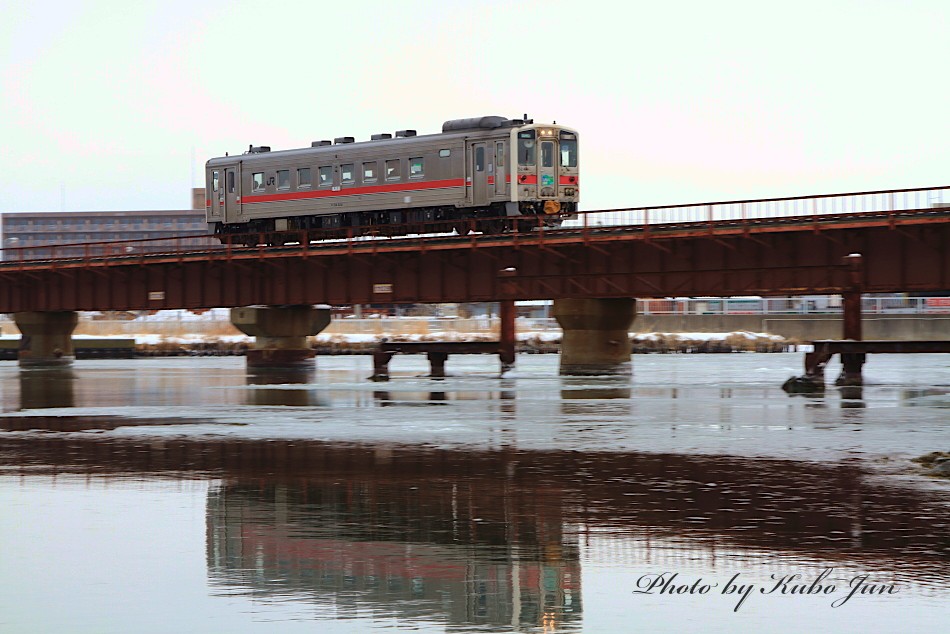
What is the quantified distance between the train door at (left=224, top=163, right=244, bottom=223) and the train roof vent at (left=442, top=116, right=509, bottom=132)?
1336 centimetres

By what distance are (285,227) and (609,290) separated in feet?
58.9

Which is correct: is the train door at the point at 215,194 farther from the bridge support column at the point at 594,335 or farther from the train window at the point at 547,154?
the bridge support column at the point at 594,335

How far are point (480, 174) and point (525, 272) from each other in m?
4.48

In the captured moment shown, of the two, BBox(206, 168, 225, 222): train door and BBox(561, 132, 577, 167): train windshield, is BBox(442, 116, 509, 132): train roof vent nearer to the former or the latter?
BBox(561, 132, 577, 167): train windshield

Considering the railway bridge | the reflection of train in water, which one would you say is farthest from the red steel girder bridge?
the reflection of train in water

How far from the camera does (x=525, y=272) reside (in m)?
57.7

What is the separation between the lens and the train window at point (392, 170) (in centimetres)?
5956

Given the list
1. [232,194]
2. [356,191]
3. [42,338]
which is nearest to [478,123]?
[356,191]

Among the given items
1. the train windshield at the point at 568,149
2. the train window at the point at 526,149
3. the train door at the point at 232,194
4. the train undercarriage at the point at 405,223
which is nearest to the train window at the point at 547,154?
the train window at the point at 526,149

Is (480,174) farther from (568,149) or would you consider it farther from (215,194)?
(215,194)

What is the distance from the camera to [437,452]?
2492cm

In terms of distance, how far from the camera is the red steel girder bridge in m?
49.0

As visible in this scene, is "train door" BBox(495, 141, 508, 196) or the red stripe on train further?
the red stripe on train

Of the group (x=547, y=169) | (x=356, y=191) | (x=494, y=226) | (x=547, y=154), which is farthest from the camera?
(x=356, y=191)
